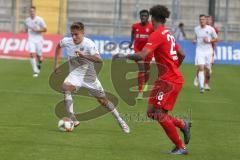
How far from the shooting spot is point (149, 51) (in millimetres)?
10859

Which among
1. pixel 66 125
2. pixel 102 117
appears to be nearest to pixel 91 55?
pixel 66 125

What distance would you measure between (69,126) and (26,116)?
2354 millimetres

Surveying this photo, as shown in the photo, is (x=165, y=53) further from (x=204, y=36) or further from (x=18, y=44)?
(x=18, y=44)

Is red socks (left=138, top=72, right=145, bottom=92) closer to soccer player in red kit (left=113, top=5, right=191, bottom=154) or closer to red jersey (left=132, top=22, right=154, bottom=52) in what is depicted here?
red jersey (left=132, top=22, right=154, bottom=52)

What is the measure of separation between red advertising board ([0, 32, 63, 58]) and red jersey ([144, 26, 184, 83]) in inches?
1006

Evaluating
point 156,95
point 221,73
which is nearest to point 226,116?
point 156,95

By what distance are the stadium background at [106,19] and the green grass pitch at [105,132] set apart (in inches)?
547

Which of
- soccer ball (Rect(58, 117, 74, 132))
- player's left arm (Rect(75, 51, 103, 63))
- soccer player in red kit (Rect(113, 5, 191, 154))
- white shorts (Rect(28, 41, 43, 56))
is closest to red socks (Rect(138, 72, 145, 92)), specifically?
soccer ball (Rect(58, 117, 74, 132))

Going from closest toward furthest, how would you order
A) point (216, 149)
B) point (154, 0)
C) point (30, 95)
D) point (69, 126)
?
point (216, 149) → point (69, 126) → point (30, 95) → point (154, 0)

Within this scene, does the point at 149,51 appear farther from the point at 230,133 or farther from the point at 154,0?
the point at 154,0

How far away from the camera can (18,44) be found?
36875mm

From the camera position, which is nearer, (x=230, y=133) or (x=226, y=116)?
(x=230, y=133)

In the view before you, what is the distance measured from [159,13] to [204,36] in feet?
41.9

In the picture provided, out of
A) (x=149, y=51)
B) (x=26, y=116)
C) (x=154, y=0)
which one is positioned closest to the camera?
(x=149, y=51)
